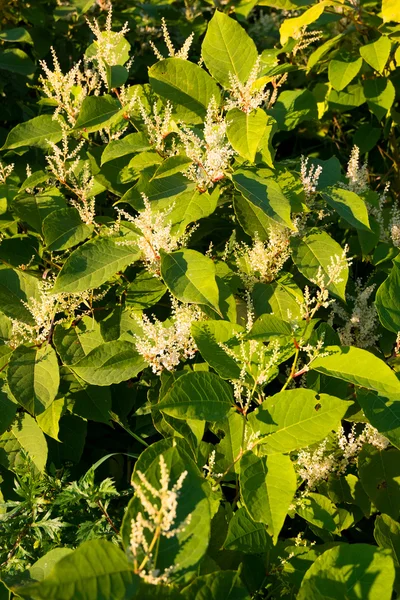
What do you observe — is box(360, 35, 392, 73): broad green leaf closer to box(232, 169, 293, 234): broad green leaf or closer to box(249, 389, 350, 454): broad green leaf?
box(232, 169, 293, 234): broad green leaf

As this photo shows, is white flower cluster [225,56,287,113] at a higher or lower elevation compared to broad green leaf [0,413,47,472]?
higher

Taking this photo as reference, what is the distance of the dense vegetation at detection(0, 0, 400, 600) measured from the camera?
1.44 meters

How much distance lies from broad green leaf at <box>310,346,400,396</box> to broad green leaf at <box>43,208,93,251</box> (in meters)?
0.84

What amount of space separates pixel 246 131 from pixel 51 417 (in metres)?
1.00

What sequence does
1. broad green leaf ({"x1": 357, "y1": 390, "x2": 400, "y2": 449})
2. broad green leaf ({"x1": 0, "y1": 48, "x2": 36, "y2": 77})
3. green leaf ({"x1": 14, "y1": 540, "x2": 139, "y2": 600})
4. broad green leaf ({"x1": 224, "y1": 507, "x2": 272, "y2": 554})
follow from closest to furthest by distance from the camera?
green leaf ({"x1": 14, "y1": 540, "x2": 139, "y2": 600}) < broad green leaf ({"x1": 224, "y1": 507, "x2": 272, "y2": 554}) < broad green leaf ({"x1": 357, "y1": 390, "x2": 400, "y2": 449}) < broad green leaf ({"x1": 0, "y1": 48, "x2": 36, "y2": 77})

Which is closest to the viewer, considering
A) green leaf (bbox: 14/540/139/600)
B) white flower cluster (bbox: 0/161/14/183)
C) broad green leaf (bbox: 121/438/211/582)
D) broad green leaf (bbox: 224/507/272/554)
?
green leaf (bbox: 14/540/139/600)

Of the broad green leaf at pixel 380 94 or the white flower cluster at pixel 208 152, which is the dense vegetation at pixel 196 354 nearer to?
the white flower cluster at pixel 208 152

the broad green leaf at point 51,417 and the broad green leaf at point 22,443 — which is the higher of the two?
the broad green leaf at point 51,417

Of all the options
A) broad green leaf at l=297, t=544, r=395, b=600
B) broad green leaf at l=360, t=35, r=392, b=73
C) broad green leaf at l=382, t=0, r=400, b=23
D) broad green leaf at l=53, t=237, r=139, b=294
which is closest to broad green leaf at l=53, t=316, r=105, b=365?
broad green leaf at l=53, t=237, r=139, b=294

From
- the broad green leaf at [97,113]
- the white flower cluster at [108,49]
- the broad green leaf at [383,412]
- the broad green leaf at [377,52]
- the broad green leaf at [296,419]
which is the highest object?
the white flower cluster at [108,49]

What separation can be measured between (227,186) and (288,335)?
77 centimetres

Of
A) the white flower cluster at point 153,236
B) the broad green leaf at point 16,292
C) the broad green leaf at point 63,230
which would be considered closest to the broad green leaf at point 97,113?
the broad green leaf at point 63,230

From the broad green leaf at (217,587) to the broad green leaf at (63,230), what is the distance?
114cm

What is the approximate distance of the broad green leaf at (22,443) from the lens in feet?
6.81
